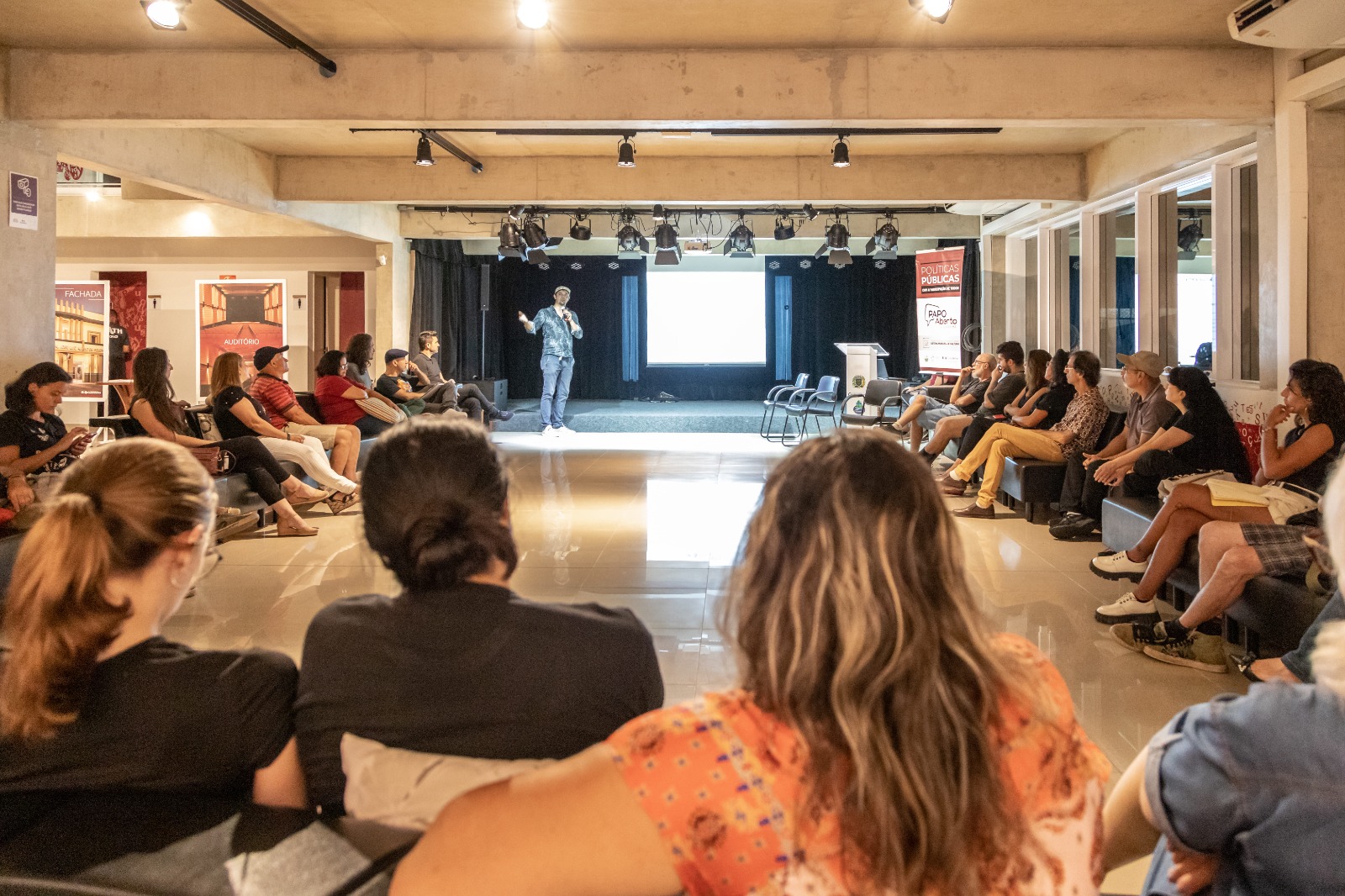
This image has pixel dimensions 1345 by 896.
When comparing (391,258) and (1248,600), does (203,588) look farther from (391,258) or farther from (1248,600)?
(391,258)

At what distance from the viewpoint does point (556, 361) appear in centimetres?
1210

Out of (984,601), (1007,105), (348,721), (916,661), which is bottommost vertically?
(984,601)

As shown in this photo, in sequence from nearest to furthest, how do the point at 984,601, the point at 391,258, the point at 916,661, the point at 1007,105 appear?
1. the point at 916,661
2. the point at 984,601
3. the point at 1007,105
4. the point at 391,258

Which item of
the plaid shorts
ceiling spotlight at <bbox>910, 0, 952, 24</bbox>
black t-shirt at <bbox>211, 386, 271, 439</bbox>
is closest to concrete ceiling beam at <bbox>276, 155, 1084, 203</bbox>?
black t-shirt at <bbox>211, 386, 271, 439</bbox>

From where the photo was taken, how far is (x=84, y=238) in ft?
41.0

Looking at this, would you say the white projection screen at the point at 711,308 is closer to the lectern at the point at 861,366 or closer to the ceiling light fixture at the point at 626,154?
the lectern at the point at 861,366

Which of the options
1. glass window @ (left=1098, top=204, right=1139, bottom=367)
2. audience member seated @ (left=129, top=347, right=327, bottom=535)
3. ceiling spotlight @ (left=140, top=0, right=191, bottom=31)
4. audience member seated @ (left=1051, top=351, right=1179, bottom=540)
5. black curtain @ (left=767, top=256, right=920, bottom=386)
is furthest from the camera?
black curtain @ (left=767, top=256, right=920, bottom=386)

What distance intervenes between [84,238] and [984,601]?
12.1m

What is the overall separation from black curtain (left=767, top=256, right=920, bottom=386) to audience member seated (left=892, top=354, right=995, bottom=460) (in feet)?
20.8

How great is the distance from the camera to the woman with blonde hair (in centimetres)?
85

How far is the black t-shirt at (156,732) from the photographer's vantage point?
1227 millimetres

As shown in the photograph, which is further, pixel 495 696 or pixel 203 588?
pixel 203 588

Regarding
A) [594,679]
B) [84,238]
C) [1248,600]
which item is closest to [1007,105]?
[1248,600]

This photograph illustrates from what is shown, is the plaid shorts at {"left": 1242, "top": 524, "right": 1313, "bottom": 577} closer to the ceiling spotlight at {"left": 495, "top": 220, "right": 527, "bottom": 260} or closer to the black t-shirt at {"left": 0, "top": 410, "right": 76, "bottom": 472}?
the black t-shirt at {"left": 0, "top": 410, "right": 76, "bottom": 472}
